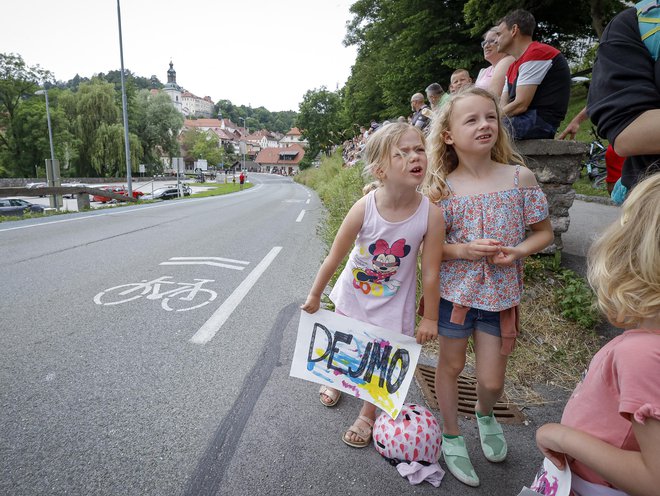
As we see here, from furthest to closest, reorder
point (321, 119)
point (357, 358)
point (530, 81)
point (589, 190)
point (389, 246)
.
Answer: point (321, 119) < point (589, 190) < point (530, 81) < point (357, 358) < point (389, 246)

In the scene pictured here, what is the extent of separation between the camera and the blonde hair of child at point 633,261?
106cm

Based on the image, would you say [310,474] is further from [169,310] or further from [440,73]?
[440,73]

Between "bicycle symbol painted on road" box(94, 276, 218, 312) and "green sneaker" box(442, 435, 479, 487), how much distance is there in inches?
119

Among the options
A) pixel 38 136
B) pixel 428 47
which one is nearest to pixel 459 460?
pixel 428 47

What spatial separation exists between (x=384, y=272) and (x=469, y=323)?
51cm

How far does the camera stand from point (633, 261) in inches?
43.6

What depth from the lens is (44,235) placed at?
838 centimetres

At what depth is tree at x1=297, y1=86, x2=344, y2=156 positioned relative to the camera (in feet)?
193

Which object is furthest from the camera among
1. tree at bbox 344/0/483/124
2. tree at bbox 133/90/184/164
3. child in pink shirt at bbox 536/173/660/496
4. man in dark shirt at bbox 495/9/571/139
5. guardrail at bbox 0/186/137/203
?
tree at bbox 133/90/184/164

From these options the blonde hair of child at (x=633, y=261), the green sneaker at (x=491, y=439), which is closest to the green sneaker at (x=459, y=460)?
the green sneaker at (x=491, y=439)

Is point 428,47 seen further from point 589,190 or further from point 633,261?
point 633,261

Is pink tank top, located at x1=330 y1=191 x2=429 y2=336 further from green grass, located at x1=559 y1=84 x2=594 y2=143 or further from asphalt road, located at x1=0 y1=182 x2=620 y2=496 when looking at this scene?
green grass, located at x1=559 y1=84 x2=594 y2=143

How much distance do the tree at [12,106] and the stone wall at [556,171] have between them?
60986 mm

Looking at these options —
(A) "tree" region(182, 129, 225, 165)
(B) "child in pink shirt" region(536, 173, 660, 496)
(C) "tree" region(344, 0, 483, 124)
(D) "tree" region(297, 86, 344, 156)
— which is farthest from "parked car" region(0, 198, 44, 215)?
(A) "tree" region(182, 129, 225, 165)
